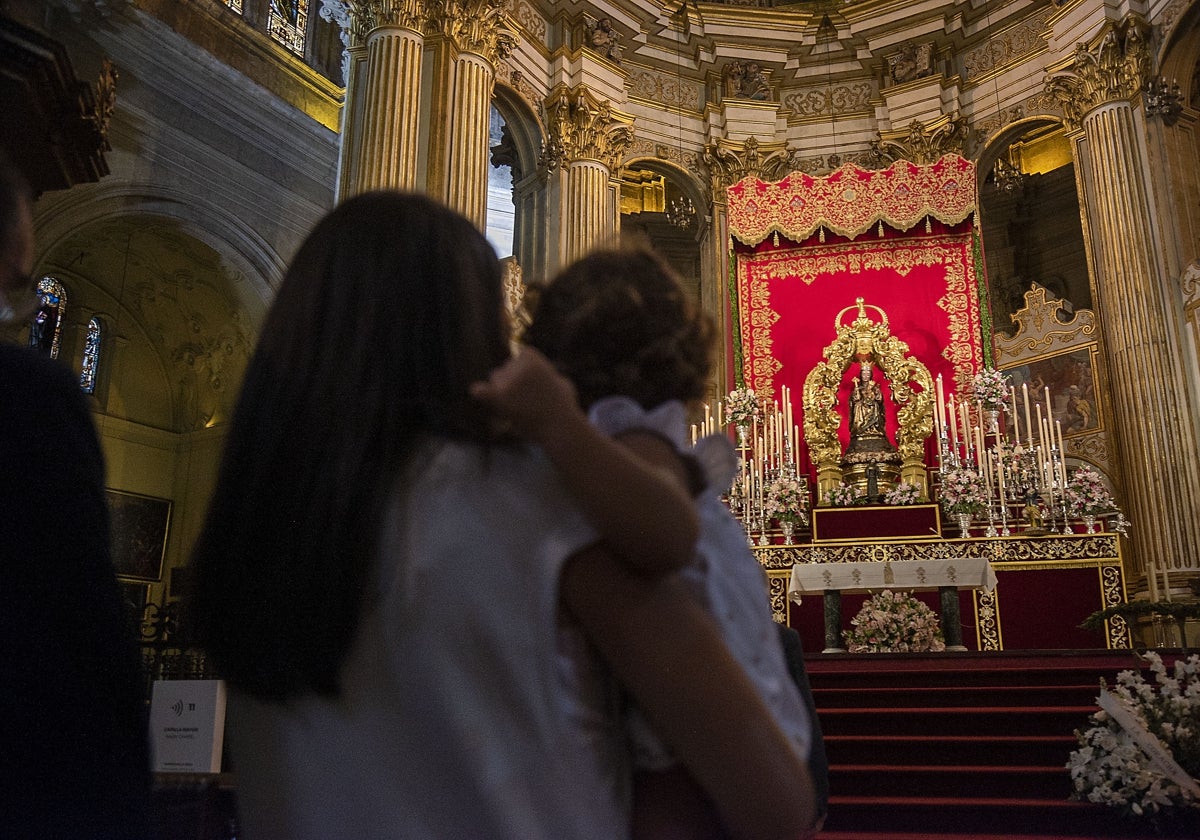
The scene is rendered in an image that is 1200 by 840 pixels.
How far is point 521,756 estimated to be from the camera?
85 cm

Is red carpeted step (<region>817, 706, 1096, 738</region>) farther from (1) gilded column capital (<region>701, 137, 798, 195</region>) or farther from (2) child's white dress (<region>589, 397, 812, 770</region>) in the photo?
(1) gilded column capital (<region>701, 137, 798, 195</region>)

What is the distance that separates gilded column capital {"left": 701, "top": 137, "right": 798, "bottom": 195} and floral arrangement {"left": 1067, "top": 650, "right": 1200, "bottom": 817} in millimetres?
10713

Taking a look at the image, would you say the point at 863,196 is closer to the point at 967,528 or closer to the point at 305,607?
the point at 967,528

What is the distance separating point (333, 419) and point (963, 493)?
8.82 meters

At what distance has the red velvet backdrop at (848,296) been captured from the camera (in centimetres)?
1231

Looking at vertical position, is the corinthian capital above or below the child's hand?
above

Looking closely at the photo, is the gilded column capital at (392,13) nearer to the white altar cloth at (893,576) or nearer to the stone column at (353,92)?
the stone column at (353,92)

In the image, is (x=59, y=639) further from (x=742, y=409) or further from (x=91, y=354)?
(x=91, y=354)

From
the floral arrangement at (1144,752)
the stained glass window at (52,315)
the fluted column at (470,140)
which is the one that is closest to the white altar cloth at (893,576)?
the floral arrangement at (1144,752)

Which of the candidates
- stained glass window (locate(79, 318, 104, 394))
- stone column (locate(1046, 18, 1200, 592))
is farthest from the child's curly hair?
stained glass window (locate(79, 318, 104, 394))

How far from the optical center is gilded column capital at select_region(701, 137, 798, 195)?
14250 mm

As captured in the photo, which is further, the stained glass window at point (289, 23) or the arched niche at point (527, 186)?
the stained glass window at point (289, 23)

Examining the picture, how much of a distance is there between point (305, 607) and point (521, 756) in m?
0.25

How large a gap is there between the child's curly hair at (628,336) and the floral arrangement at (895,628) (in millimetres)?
6938
